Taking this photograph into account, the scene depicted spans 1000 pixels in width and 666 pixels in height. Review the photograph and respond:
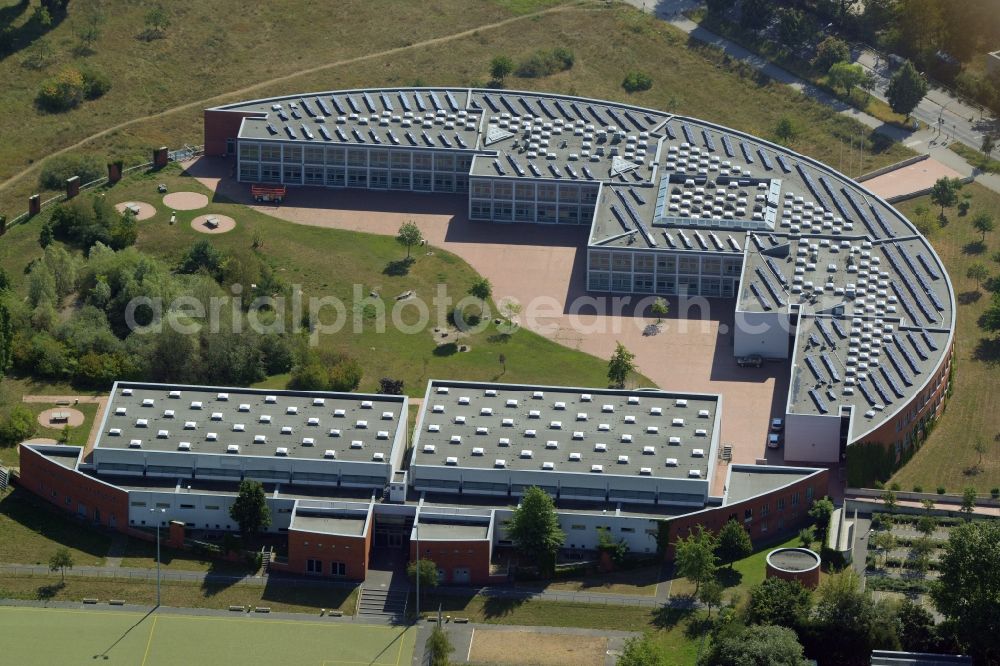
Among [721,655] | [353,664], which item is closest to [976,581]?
[721,655]

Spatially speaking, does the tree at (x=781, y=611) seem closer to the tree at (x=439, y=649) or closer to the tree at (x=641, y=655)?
the tree at (x=641, y=655)

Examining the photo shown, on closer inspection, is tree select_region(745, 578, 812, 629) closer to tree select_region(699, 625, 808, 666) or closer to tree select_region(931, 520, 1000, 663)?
tree select_region(699, 625, 808, 666)

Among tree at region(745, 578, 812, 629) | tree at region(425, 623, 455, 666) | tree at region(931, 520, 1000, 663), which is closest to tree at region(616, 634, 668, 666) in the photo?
tree at region(745, 578, 812, 629)

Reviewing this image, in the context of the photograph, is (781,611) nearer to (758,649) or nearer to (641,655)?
(758,649)

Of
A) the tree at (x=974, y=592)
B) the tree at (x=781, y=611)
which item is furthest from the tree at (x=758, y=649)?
the tree at (x=974, y=592)

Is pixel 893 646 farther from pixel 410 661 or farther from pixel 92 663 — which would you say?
pixel 92 663
